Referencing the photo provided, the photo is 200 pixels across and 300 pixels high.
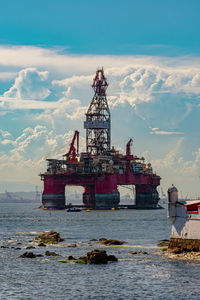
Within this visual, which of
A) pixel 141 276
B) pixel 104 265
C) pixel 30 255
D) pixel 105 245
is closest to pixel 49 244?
pixel 105 245

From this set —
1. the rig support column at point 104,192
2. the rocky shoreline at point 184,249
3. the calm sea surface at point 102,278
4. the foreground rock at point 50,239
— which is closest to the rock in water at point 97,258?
the calm sea surface at point 102,278

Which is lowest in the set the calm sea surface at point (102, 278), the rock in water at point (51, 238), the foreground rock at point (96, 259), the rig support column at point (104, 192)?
the calm sea surface at point (102, 278)

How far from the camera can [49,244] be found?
252ft

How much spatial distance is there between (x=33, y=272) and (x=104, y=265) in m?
6.81

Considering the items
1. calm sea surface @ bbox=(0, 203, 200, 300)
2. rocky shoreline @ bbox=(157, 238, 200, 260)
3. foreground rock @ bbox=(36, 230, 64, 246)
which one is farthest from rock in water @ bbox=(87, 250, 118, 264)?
foreground rock @ bbox=(36, 230, 64, 246)

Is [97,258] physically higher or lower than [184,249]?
lower

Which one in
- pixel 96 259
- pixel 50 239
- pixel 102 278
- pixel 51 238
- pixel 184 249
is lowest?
pixel 102 278

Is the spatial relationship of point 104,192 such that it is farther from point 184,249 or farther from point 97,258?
point 97,258

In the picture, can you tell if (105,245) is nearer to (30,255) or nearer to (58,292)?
(30,255)

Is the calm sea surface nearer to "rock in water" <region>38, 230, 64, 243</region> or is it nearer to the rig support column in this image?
"rock in water" <region>38, 230, 64, 243</region>

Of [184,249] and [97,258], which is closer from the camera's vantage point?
[97,258]

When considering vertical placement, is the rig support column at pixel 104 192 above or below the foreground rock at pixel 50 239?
above

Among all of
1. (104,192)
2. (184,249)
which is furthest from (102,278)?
(104,192)

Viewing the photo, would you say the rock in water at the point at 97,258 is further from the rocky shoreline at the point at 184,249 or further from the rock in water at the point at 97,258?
the rocky shoreline at the point at 184,249
